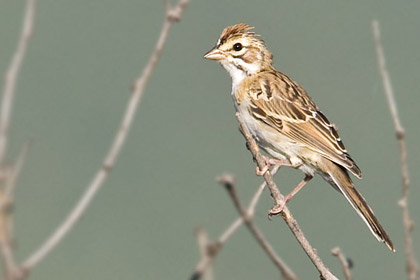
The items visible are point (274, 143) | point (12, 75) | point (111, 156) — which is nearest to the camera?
point (111, 156)

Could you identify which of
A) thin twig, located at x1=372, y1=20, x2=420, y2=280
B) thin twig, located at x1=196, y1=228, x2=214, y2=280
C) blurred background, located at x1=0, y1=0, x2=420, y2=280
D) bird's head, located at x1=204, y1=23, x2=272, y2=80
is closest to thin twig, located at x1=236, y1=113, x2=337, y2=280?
thin twig, located at x1=372, y1=20, x2=420, y2=280

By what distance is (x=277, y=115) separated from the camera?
919 cm

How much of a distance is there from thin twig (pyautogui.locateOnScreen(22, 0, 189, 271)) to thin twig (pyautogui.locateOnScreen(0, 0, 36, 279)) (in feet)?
0.23

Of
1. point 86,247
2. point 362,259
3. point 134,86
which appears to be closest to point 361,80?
point 86,247

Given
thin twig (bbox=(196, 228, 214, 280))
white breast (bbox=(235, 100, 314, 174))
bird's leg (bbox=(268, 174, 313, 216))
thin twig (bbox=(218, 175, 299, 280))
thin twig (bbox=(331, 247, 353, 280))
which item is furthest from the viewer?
white breast (bbox=(235, 100, 314, 174))

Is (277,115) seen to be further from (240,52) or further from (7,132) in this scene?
(7,132)

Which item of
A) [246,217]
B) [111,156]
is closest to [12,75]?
[111,156]

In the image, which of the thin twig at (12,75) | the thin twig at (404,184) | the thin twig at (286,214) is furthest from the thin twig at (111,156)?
the thin twig at (286,214)

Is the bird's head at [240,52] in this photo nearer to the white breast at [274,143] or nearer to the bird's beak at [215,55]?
the bird's beak at [215,55]

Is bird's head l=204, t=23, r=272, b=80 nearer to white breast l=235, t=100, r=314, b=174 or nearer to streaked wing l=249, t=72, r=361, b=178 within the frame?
streaked wing l=249, t=72, r=361, b=178

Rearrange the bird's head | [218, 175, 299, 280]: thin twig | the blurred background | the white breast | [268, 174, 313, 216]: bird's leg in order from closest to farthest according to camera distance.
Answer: [218, 175, 299, 280]: thin twig → [268, 174, 313, 216]: bird's leg → the white breast → the bird's head → the blurred background

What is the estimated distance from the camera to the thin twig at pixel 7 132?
11.7ft

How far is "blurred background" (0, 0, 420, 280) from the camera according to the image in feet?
152

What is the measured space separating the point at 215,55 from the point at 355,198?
162cm
